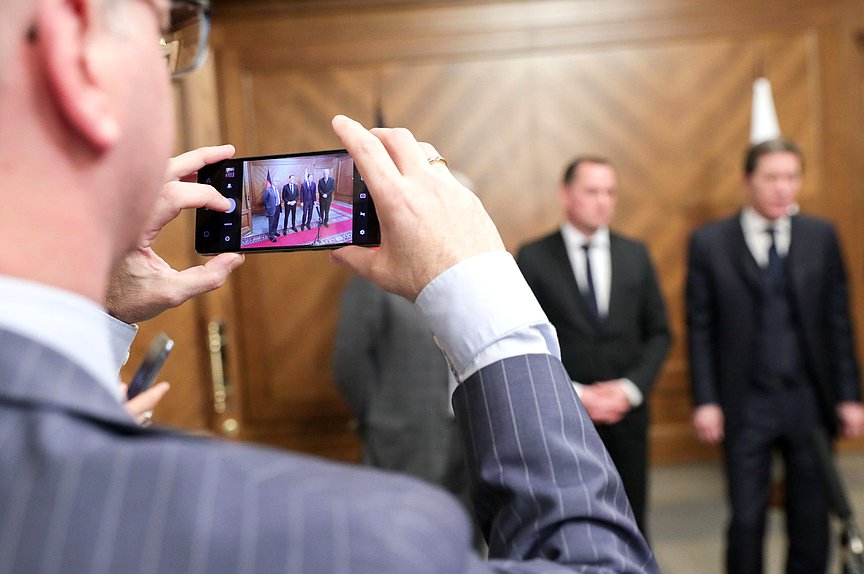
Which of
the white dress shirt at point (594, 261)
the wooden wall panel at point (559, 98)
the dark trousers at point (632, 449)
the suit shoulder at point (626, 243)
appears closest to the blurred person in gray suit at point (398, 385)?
the dark trousers at point (632, 449)

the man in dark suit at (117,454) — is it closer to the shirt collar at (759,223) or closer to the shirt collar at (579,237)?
the shirt collar at (579,237)

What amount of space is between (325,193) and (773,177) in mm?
3251

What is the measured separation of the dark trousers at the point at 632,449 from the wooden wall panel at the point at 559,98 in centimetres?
162

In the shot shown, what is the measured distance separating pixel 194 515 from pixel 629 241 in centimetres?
383

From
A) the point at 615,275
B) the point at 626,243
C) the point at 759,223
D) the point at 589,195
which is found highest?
the point at 589,195

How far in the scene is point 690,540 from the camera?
458 centimetres

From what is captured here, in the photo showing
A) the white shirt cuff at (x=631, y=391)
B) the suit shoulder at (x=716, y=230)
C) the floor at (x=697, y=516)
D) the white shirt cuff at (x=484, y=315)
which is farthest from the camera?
the floor at (x=697, y=516)

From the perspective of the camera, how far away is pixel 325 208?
45.0 inches

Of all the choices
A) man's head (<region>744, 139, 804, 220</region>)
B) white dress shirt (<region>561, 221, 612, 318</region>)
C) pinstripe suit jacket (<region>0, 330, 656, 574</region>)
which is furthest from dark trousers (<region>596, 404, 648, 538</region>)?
pinstripe suit jacket (<region>0, 330, 656, 574</region>)

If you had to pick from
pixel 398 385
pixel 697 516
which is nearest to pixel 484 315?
pixel 398 385

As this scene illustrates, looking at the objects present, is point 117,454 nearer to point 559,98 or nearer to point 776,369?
point 776,369

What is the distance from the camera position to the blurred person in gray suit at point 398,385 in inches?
143

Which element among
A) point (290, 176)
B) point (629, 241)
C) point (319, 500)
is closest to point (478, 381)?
point (319, 500)

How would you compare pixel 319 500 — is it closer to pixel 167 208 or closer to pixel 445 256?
pixel 445 256
